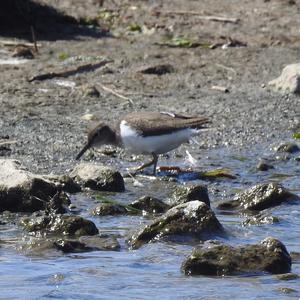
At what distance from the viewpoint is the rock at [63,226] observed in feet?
28.7

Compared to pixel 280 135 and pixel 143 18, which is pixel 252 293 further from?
pixel 143 18

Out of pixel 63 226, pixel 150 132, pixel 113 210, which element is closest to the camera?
pixel 63 226

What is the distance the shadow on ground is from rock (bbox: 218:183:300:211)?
5.91 meters

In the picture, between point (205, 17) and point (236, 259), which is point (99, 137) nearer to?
point (236, 259)

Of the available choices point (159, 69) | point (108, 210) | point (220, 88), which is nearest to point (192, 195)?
point (108, 210)

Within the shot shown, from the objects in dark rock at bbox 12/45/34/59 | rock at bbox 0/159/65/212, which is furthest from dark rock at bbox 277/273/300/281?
dark rock at bbox 12/45/34/59

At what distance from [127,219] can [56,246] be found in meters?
1.18

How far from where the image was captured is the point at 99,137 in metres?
11.2

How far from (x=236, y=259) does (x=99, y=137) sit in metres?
3.58

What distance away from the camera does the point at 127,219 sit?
945 cm

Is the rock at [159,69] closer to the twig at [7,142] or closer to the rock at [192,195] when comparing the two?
the twig at [7,142]

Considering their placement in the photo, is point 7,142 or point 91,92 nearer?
point 7,142

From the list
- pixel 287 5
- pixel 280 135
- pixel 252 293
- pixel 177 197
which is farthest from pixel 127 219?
pixel 287 5

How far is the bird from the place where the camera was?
10.9 m
